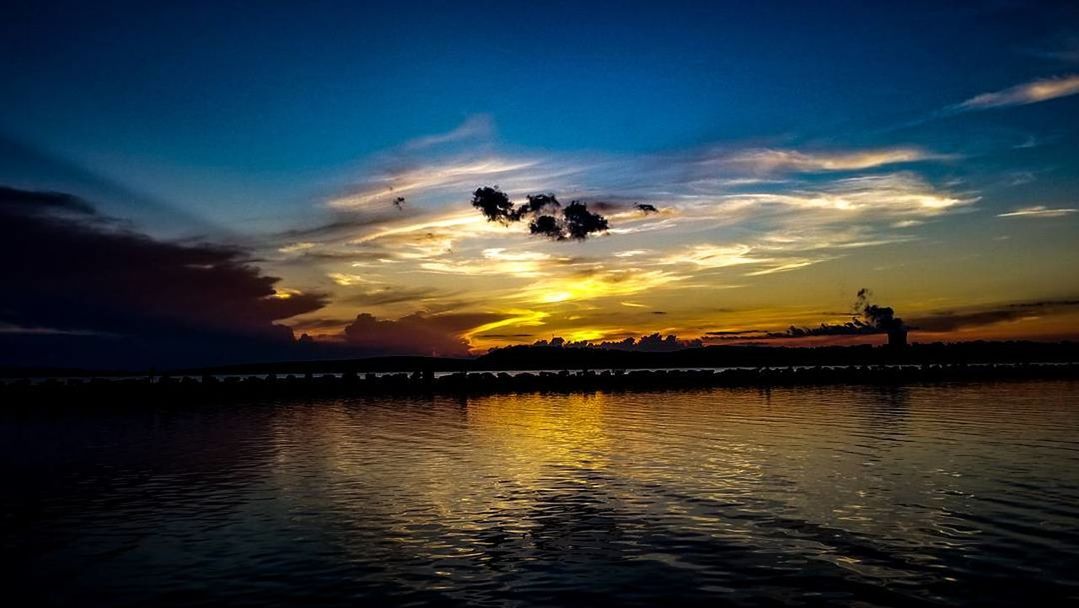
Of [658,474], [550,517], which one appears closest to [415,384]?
[658,474]

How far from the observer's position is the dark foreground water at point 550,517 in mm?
15320

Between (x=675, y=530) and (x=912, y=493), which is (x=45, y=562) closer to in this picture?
(x=675, y=530)

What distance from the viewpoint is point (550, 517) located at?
21875 mm

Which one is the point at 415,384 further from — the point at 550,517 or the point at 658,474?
the point at 550,517

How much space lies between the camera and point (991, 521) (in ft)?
67.1

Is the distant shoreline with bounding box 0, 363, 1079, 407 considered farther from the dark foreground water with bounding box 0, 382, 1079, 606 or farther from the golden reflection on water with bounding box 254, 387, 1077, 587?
the dark foreground water with bounding box 0, 382, 1079, 606

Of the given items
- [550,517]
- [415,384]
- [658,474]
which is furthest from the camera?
[415,384]

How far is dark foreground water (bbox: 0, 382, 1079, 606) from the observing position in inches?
603

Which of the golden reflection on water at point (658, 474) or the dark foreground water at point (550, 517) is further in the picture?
the golden reflection on water at point (658, 474)

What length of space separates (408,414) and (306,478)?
31.6m

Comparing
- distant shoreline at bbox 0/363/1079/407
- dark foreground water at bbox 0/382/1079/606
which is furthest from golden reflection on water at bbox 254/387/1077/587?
distant shoreline at bbox 0/363/1079/407

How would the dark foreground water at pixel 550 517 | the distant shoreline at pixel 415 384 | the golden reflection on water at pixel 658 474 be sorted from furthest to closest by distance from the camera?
the distant shoreline at pixel 415 384
the golden reflection on water at pixel 658 474
the dark foreground water at pixel 550 517

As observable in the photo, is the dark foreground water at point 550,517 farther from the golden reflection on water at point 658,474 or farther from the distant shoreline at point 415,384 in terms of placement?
the distant shoreline at point 415,384

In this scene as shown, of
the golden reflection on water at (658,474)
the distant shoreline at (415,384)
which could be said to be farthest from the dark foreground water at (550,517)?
the distant shoreline at (415,384)
